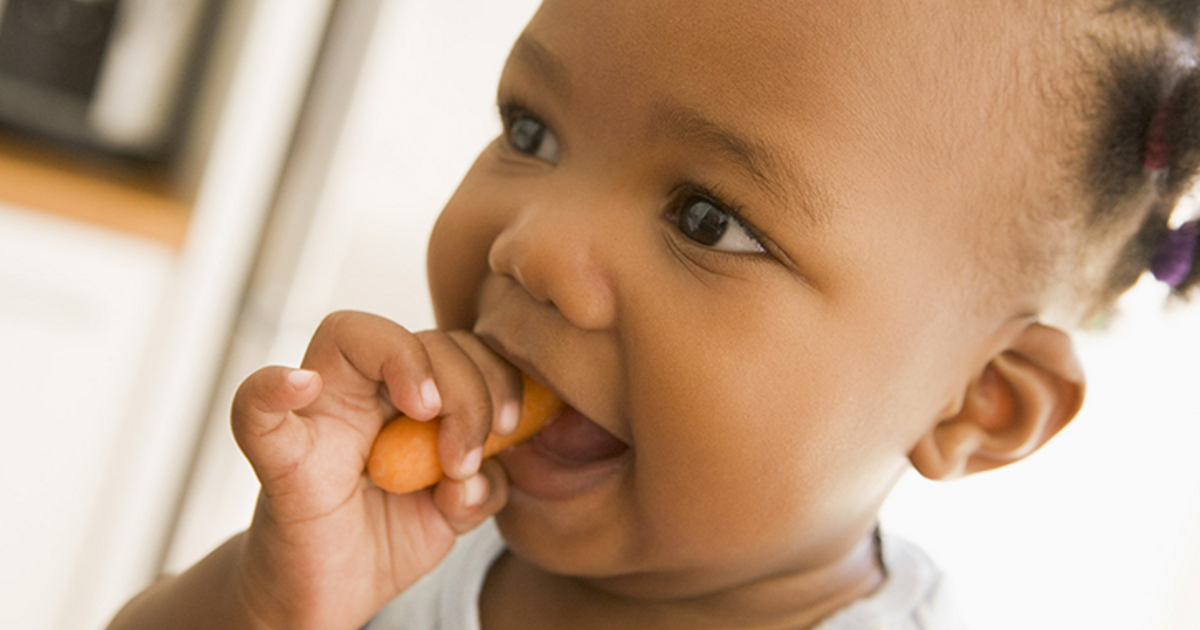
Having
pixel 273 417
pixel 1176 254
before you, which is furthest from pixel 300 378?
pixel 1176 254

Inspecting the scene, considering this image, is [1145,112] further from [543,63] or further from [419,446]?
[419,446]

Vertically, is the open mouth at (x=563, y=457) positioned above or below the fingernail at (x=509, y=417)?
below

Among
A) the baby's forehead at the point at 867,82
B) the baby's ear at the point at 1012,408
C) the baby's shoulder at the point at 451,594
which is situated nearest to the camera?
the baby's forehead at the point at 867,82

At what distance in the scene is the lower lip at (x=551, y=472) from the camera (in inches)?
27.5

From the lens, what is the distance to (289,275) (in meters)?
1.61

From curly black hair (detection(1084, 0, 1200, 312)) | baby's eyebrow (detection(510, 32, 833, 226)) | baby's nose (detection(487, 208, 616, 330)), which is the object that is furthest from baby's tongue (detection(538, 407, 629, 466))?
curly black hair (detection(1084, 0, 1200, 312))

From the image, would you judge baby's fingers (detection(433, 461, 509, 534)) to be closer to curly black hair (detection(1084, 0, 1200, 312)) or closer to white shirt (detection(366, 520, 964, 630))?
white shirt (detection(366, 520, 964, 630))

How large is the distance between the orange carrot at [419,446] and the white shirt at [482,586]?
0.17 metres

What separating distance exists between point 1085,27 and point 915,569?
1.35ft

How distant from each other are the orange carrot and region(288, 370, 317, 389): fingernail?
94 millimetres

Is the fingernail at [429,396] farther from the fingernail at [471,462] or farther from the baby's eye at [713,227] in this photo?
the baby's eye at [713,227]

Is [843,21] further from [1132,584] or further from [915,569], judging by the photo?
[1132,584]

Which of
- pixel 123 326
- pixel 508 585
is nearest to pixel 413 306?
pixel 123 326

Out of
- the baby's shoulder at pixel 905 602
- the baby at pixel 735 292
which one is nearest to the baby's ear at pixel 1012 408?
the baby at pixel 735 292
